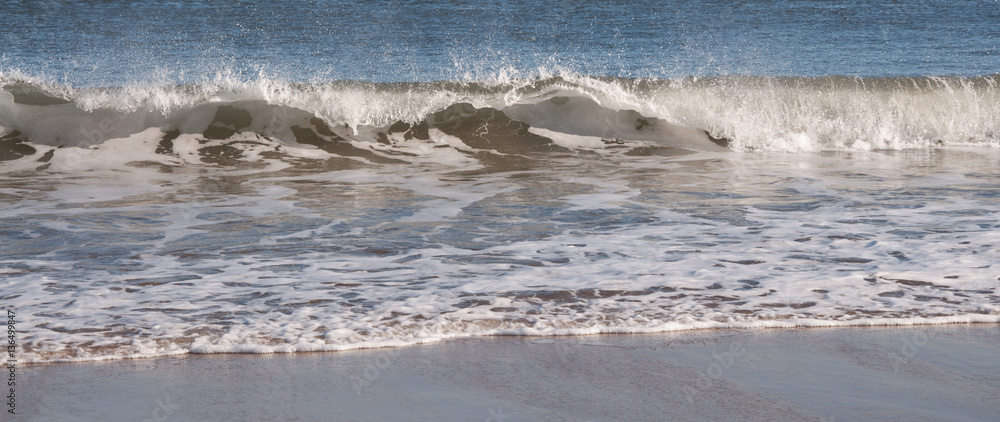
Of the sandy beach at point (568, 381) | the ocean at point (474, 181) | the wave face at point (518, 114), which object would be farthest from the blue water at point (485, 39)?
the sandy beach at point (568, 381)

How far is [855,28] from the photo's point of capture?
20781mm

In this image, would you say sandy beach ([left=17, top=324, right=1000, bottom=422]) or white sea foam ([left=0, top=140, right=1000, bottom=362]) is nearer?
sandy beach ([left=17, top=324, right=1000, bottom=422])

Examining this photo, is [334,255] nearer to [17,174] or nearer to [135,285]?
[135,285]

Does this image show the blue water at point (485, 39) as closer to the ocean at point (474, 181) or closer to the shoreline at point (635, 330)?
the ocean at point (474, 181)

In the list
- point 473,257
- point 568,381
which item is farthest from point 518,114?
point 568,381

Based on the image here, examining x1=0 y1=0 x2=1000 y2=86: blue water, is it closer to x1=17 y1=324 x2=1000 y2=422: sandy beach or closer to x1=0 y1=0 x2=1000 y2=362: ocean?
x1=0 y1=0 x2=1000 y2=362: ocean

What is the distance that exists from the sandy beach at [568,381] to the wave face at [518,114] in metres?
7.24

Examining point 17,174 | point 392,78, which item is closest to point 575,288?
point 17,174

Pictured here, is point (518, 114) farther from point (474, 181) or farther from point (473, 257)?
point (473, 257)

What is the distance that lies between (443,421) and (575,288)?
5.73 feet

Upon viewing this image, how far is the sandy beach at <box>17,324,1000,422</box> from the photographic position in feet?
9.35

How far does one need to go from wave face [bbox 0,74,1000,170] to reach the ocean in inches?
1.7

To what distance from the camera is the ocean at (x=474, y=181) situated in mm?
4094

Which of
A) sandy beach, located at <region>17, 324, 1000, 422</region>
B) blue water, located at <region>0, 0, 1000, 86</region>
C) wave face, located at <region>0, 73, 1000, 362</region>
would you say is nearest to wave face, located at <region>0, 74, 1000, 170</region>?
wave face, located at <region>0, 73, 1000, 362</region>
